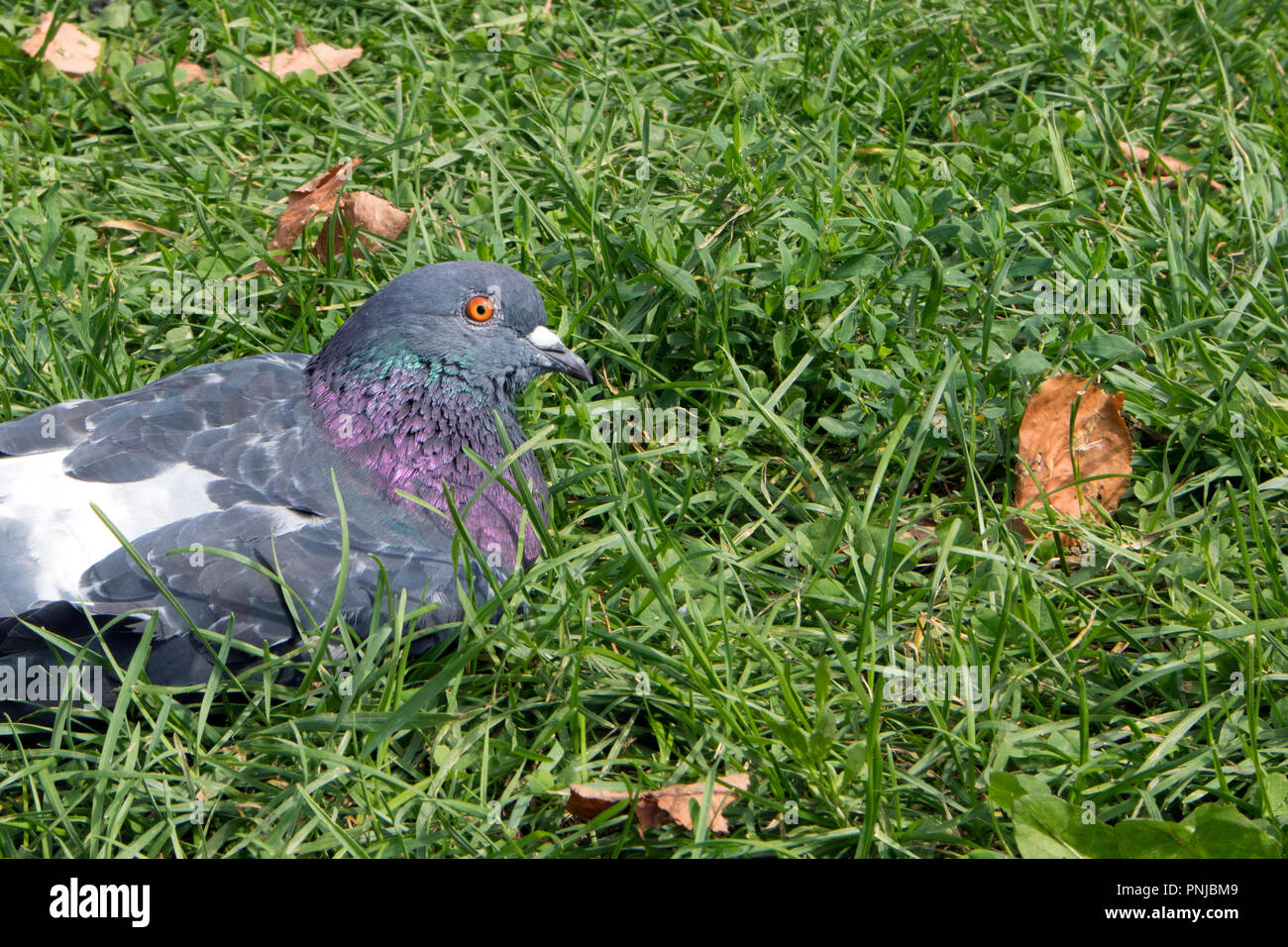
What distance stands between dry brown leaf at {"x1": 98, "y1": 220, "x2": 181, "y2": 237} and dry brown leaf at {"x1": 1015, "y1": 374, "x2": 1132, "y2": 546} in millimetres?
3320

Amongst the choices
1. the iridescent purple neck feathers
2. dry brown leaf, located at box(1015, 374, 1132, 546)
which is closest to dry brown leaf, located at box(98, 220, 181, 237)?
the iridescent purple neck feathers

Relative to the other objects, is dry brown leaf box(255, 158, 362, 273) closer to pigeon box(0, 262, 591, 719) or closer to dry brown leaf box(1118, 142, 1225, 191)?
pigeon box(0, 262, 591, 719)

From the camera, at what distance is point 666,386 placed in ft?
13.0

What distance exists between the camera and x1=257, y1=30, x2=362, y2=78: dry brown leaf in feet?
17.6

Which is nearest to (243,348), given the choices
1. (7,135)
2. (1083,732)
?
(7,135)

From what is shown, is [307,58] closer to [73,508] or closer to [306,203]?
[306,203]

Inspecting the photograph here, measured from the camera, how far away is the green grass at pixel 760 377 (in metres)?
2.96

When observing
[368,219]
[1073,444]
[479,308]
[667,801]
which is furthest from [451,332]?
[1073,444]

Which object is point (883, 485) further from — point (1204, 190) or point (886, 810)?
point (1204, 190)

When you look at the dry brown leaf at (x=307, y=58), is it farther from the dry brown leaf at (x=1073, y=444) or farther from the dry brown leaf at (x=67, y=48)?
the dry brown leaf at (x=1073, y=444)

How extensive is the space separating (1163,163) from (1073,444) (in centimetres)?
172

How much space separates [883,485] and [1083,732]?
46.5 inches

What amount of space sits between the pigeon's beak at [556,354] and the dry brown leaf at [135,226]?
1957 mm
